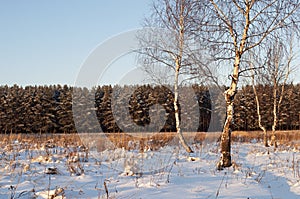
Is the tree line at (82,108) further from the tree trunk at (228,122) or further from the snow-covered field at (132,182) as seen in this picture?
the snow-covered field at (132,182)

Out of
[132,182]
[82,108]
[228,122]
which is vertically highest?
[82,108]

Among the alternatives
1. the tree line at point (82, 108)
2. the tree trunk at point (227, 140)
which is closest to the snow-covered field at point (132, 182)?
the tree trunk at point (227, 140)

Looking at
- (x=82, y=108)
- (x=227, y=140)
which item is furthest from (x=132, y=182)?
(x=82, y=108)

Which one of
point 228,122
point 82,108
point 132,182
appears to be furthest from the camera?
point 82,108

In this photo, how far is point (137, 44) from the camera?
12.3m

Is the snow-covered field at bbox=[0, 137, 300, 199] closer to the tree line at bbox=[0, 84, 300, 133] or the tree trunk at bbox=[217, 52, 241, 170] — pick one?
the tree trunk at bbox=[217, 52, 241, 170]

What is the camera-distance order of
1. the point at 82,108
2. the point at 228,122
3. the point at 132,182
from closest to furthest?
the point at 132,182 < the point at 228,122 < the point at 82,108

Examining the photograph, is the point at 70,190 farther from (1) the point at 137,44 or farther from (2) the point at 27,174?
(1) the point at 137,44

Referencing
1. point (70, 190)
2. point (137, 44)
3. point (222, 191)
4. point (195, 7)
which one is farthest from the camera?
point (137, 44)

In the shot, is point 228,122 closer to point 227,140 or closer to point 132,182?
point 227,140

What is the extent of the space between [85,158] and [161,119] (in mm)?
31078

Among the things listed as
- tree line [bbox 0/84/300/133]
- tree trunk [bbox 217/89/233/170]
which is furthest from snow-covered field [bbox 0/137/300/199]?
tree line [bbox 0/84/300/133]

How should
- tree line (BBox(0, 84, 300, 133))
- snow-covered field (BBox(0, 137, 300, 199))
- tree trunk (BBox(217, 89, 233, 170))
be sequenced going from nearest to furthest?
snow-covered field (BBox(0, 137, 300, 199)) → tree trunk (BBox(217, 89, 233, 170)) → tree line (BBox(0, 84, 300, 133))

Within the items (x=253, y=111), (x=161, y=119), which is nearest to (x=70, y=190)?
(x=161, y=119)
